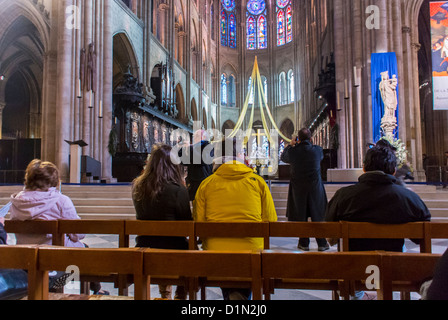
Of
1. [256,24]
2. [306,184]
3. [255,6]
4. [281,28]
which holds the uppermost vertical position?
[255,6]

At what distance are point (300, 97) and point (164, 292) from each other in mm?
30121

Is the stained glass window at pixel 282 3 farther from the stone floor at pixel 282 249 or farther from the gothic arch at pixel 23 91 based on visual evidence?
the stone floor at pixel 282 249

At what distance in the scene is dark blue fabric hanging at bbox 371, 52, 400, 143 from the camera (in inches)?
379

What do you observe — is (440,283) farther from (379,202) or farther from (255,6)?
(255,6)

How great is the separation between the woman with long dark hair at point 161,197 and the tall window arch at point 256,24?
3620 cm

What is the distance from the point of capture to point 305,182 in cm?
Answer: 434

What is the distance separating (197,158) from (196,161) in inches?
2.1

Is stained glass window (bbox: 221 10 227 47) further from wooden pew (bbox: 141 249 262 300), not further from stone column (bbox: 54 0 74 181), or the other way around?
wooden pew (bbox: 141 249 262 300)

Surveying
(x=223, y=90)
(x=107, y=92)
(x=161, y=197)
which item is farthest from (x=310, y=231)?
(x=223, y=90)

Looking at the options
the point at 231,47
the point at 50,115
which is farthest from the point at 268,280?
the point at 231,47

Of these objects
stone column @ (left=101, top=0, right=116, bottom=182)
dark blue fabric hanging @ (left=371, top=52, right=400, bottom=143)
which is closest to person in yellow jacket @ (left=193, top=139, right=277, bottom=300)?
dark blue fabric hanging @ (left=371, top=52, right=400, bottom=143)

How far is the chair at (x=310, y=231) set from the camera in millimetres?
2131

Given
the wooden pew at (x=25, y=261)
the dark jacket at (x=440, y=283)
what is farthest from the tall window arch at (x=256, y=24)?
the dark jacket at (x=440, y=283)
